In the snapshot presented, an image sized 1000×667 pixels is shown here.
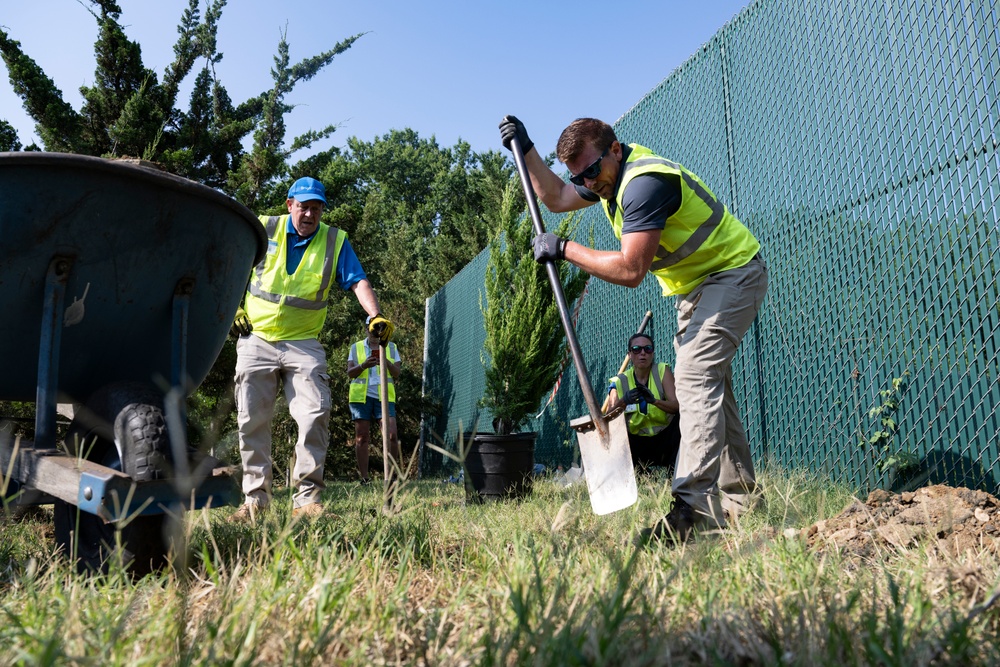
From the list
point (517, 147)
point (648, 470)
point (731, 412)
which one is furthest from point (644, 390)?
point (517, 147)

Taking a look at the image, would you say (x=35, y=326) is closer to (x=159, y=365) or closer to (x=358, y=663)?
(x=159, y=365)

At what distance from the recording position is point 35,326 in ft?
7.67

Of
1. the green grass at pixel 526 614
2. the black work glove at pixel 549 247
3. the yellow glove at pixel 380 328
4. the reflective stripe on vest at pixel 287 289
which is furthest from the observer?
the reflective stripe on vest at pixel 287 289

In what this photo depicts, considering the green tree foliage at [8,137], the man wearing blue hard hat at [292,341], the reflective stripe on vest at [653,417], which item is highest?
the green tree foliage at [8,137]

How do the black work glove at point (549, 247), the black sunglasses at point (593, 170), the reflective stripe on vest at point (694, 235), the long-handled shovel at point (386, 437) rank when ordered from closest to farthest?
the long-handled shovel at point (386, 437) → the reflective stripe on vest at point (694, 235) → the black sunglasses at point (593, 170) → the black work glove at point (549, 247)

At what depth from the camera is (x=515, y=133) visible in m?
3.92

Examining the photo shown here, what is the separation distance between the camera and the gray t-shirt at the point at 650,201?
2943 millimetres

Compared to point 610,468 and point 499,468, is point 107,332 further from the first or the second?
point 499,468

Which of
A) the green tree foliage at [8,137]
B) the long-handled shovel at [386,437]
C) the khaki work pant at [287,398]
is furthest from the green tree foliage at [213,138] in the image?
the long-handled shovel at [386,437]

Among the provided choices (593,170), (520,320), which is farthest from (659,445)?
(593,170)

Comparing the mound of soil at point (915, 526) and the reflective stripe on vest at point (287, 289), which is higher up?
the reflective stripe on vest at point (287, 289)

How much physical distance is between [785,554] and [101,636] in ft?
5.07

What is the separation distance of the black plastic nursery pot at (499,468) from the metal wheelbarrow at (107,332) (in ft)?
9.97

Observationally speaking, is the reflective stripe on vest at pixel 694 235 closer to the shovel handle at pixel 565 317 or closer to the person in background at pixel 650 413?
the shovel handle at pixel 565 317
